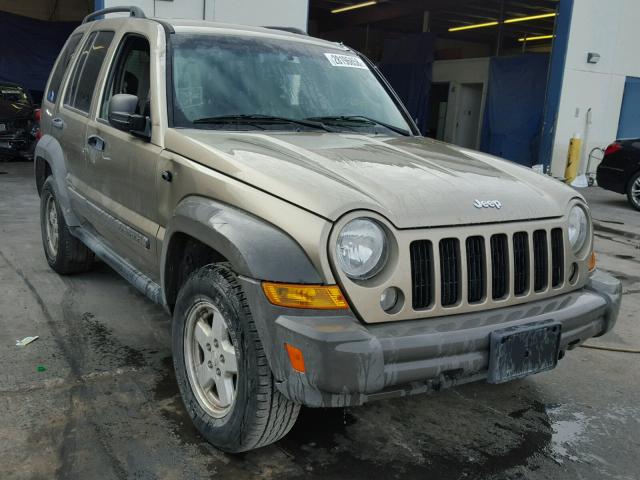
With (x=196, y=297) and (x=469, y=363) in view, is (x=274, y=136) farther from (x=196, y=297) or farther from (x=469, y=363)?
(x=469, y=363)

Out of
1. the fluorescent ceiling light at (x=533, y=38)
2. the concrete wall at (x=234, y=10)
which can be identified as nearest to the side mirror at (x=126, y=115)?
the concrete wall at (x=234, y=10)

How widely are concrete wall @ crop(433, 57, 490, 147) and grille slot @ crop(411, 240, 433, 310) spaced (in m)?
16.4

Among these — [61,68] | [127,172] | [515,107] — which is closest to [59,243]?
[61,68]

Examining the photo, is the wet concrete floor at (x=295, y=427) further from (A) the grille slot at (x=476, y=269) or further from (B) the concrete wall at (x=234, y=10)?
(B) the concrete wall at (x=234, y=10)

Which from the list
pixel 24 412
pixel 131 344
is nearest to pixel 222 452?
pixel 24 412

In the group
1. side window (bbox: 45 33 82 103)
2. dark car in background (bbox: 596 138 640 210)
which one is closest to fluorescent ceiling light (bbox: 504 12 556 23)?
dark car in background (bbox: 596 138 640 210)

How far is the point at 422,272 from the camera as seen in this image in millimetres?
2424

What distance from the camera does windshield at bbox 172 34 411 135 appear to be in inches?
132

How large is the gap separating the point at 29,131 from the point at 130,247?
34.7 feet

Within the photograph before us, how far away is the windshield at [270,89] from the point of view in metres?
3.36

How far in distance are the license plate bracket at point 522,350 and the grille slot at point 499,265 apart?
18 cm

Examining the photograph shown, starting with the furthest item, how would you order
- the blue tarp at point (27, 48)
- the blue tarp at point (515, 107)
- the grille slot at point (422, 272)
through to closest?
the blue tarp at point (27, 48) → the blue tarp at point (515, 107) → the grille slot at point (422, 272)

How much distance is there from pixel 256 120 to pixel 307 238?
1296 millimetres

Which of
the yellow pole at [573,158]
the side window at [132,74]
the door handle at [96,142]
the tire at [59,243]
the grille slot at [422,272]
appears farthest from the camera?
the yellow pole at [573,158]
